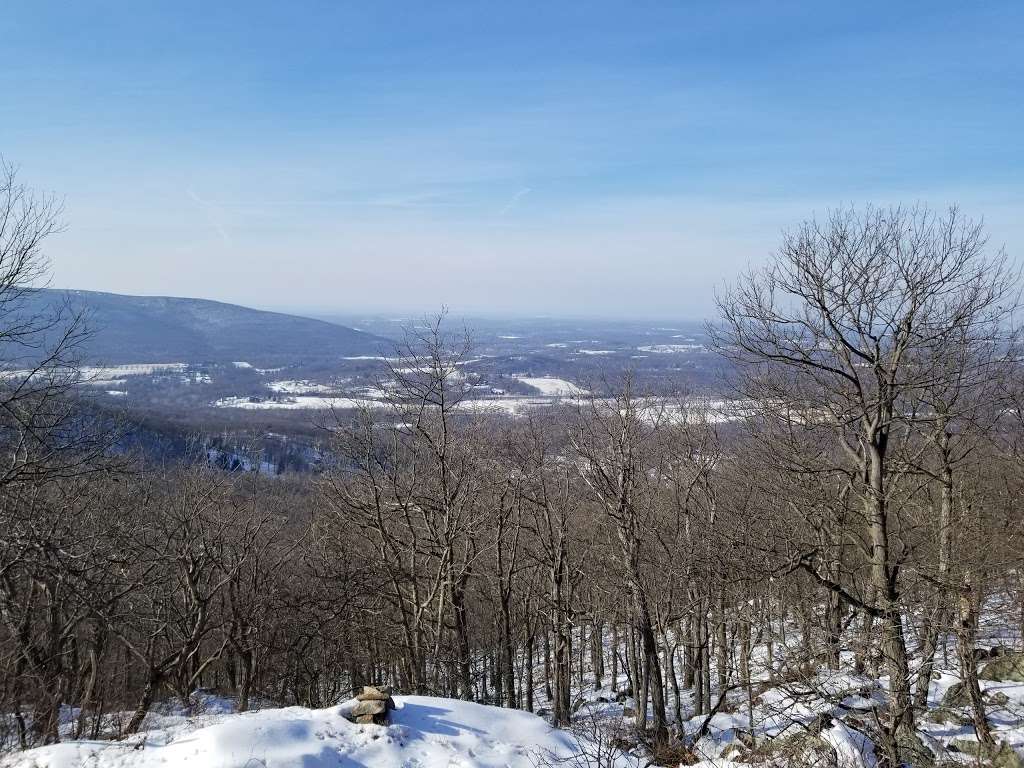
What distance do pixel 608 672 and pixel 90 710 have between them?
21569 millimetres

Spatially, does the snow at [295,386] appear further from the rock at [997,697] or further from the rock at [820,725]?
the rock at [820,725]

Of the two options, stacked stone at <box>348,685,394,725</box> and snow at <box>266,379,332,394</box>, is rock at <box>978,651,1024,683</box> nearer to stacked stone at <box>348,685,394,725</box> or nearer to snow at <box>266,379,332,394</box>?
stacked stone at <box>348,685,394,725</box>

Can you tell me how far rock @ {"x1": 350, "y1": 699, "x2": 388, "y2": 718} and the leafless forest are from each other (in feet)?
14.3

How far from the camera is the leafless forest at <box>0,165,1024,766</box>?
367 inches

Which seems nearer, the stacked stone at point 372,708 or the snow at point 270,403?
the stacked stone at point 372,708

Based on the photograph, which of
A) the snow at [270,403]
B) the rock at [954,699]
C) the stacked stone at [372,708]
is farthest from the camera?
the snow at [270,403]

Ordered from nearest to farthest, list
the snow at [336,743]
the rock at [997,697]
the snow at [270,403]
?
the snow at [336,743] < the rock at [997,697] < the snow at [270,403]

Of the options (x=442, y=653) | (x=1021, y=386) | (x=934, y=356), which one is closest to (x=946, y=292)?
(x=934, y=356)

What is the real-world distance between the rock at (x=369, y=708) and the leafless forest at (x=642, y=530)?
172 inches

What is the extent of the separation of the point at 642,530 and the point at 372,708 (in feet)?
27.7

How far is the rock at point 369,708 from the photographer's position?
9.97m

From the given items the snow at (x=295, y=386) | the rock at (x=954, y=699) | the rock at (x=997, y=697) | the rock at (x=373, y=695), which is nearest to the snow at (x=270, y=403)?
the snow at (x=295, y=386)

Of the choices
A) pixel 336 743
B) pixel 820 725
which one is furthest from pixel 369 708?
pixel 820 725

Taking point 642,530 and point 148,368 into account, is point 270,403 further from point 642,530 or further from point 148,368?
point 642,530
